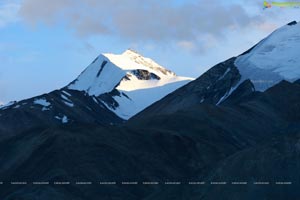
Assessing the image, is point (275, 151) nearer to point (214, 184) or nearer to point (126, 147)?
point (214, 184)

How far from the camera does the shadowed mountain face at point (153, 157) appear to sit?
80125 millimetres

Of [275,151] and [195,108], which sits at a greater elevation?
[275,151]

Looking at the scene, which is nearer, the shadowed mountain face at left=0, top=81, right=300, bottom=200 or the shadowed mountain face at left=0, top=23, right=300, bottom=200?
the shadowed mountain face at left=0, top=23, right=300, bottom=200

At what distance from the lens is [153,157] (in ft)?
383

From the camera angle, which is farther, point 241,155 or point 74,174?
point 74,174

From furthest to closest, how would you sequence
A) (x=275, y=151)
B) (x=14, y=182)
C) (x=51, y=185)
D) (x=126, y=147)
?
(x=126, y=147)
(x=14, y=182)
(x=51, y=185)
(x=275, y=151)

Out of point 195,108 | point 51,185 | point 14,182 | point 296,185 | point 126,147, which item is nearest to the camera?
point 296,185

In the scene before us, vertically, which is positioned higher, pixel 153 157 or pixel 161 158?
pixel 153 157

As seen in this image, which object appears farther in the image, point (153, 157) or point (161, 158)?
point (161, 158)

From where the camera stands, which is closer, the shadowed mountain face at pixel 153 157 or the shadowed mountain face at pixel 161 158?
the shadowed mountain face at pixel 161 158

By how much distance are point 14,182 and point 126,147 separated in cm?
1739

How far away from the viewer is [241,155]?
274ft

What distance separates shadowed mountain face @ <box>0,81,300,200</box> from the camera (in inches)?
3155

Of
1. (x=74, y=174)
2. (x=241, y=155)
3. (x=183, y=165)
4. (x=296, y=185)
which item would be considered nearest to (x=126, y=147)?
(x=183, y=165)
